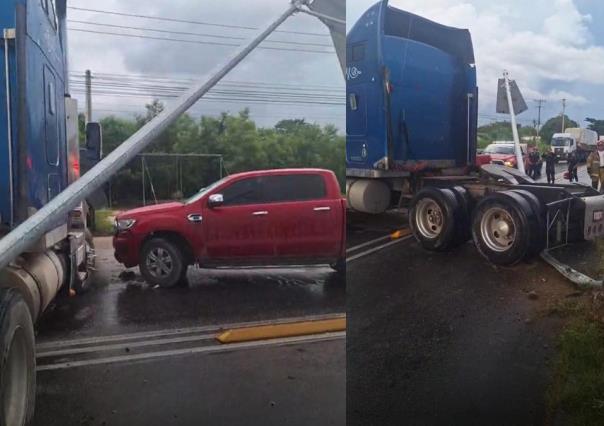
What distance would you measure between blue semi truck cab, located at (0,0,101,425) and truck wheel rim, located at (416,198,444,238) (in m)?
0.78

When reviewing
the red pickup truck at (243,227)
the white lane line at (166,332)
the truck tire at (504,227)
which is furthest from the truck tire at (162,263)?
the truck tire at (504,227)

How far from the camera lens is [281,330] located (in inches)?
58.3

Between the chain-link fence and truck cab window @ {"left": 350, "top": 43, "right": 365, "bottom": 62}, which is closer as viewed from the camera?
the chain-link fence

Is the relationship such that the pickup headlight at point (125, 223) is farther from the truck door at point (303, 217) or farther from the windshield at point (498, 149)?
the windshield at point (498, 149)

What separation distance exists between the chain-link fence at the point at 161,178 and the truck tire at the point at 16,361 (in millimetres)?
300

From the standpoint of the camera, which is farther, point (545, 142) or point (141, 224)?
point (545, 142)

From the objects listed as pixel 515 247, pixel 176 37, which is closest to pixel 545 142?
pixel 515 247

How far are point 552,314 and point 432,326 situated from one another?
0.93 ft

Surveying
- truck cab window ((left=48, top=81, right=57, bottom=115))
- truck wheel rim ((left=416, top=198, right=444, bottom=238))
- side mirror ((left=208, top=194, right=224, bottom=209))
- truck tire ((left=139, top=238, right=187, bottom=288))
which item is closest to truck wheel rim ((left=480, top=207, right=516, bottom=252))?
truck wheel rim ((left=416, top=198, right=444, bottom=238))

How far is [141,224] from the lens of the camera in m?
1.36

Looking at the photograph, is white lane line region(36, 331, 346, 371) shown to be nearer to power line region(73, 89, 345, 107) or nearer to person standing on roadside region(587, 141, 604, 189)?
power line region(73, 89, 345, 107)

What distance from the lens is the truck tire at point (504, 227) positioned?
1.40 meters

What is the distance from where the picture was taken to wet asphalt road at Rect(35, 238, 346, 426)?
1.29 meters

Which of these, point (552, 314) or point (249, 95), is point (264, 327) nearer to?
point (249, 95)
